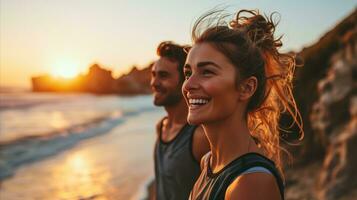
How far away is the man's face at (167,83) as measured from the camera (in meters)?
4.14

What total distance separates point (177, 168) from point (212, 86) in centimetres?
151

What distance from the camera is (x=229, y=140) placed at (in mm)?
2184

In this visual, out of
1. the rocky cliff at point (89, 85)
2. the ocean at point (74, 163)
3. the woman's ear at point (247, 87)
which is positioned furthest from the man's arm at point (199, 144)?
the rocky cliff at point (89, 85)

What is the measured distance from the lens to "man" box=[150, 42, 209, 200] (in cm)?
347

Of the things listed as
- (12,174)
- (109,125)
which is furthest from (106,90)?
(12,174)

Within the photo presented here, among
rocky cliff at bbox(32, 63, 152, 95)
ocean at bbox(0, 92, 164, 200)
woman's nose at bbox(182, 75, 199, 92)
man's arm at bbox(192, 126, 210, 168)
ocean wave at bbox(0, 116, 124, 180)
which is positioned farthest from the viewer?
rocky cliff at bbox(32, 63, 152, 95)

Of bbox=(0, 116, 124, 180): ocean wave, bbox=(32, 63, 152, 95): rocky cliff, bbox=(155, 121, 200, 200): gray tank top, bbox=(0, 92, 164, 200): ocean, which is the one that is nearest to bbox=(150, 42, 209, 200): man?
bbox=(155, 121, 200, 200): gray tank top

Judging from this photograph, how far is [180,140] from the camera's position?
3643 mm

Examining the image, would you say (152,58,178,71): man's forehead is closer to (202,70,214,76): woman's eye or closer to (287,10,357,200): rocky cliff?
(202,70,214,76): woman's eye

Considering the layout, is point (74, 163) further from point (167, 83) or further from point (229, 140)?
point (229, 140)

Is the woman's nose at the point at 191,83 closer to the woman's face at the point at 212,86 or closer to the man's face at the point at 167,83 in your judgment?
the woman's face at the point at 212,86

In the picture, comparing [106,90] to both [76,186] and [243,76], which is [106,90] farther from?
[243,76]

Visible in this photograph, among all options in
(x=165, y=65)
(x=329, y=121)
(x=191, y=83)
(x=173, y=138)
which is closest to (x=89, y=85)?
(x=329, y=121)

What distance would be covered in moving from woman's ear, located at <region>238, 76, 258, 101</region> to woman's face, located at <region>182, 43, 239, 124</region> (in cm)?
4
